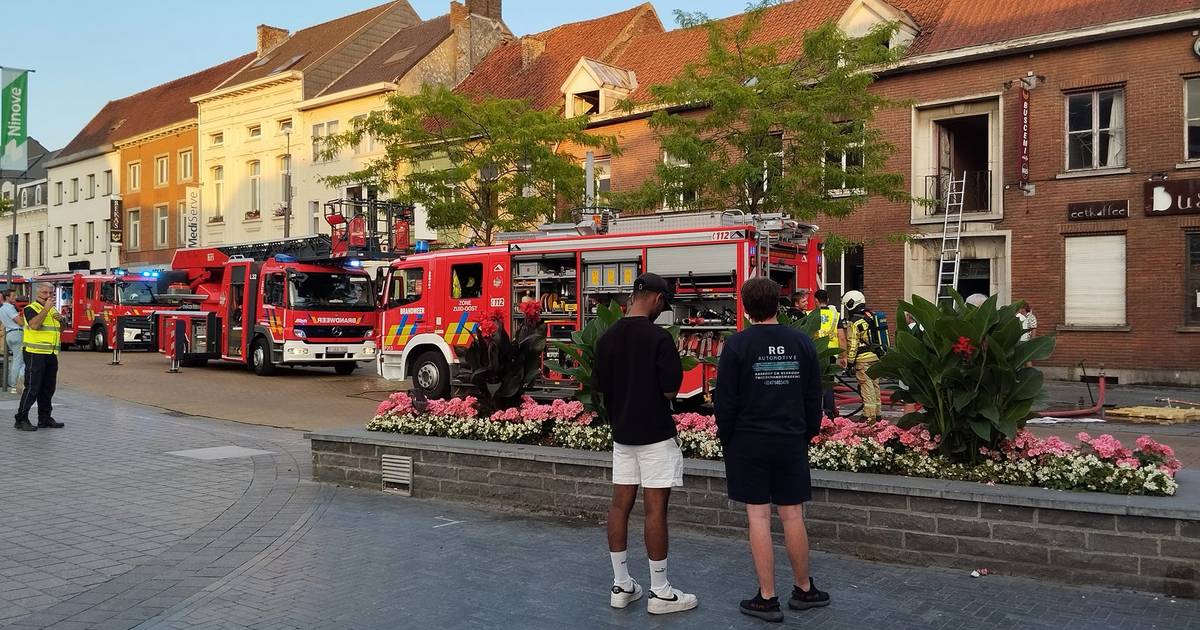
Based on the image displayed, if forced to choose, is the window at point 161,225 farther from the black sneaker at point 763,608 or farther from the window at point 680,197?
the black sneaker at point 763,608

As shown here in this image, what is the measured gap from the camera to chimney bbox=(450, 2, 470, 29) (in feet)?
130

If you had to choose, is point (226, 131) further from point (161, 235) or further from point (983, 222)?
point (983, 222)

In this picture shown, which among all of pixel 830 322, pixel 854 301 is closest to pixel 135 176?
pixel 854 301

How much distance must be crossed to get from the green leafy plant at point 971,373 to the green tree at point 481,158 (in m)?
17.8

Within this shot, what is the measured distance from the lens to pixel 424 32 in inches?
1633

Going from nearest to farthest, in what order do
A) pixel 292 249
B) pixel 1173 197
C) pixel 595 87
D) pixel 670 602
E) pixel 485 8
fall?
pixel 670 602, pixel 1173 197, pixel 292 249, pixel 595 87, pixel 485 8

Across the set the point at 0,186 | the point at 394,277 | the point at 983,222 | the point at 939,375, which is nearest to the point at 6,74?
the point at 394,277

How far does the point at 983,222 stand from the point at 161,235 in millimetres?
40710

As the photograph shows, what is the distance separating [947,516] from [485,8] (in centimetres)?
3877

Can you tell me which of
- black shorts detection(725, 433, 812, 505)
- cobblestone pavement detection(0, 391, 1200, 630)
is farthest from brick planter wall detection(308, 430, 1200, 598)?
black shorts detection(725, 433, 812, 505)

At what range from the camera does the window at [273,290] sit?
2252 centimetres

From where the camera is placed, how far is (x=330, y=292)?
2275cm

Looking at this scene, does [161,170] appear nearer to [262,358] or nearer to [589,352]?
[262,358]

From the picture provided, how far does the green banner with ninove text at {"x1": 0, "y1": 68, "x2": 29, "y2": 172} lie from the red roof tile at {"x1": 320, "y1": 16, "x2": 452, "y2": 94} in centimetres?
1401
